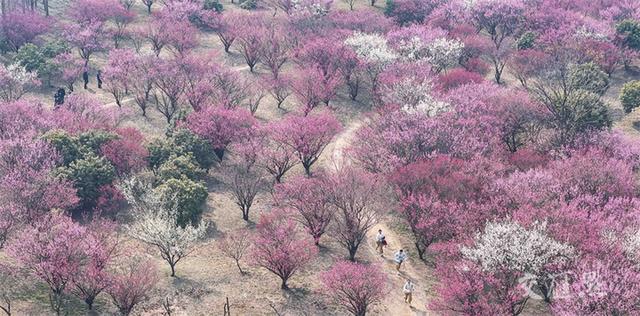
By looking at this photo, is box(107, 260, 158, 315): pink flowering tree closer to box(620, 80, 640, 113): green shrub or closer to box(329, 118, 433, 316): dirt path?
box(329, 118, 433, 316): dirt path

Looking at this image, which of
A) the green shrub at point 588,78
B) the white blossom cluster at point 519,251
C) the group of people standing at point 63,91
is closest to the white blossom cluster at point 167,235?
the white blossom cluster at point 519,251

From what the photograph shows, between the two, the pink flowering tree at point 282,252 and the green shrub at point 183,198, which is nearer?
the pink flowering tree at point 282,252

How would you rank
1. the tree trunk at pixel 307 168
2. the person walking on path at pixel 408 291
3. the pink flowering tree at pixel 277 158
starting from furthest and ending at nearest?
the tree trunk at pixel 307 168 < the pink flowering tree at pixel 277 158 < the person walking on path at pixel 408 291

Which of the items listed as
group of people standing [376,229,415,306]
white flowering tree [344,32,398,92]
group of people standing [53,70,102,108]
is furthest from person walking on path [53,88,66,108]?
group of people standing [376,229,415,306]

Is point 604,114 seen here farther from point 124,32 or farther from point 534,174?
point 124,32

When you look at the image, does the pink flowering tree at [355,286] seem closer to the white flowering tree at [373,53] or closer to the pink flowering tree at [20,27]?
the white flowering tree at [373,53]

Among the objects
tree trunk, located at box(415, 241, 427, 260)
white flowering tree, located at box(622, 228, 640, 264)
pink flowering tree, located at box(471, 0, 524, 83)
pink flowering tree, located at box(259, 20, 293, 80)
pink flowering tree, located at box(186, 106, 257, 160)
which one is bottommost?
tree trunk, located at box(415, 241, 427, 260)

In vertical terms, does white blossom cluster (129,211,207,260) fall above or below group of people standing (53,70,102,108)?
above
